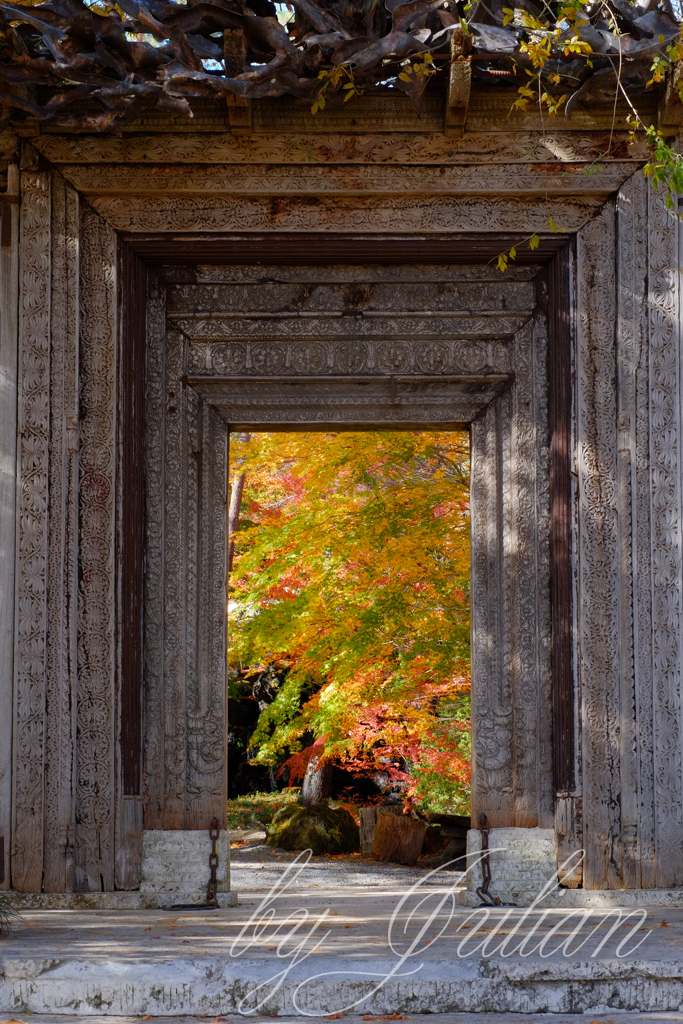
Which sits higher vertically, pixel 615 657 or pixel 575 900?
pixel 615 657

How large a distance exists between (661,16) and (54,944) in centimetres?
600

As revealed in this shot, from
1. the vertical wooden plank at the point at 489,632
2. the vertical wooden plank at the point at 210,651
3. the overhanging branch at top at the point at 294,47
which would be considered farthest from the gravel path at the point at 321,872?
the overhanging branch at top at the point at 294,47

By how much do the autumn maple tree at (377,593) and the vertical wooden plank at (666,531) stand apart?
373 cm

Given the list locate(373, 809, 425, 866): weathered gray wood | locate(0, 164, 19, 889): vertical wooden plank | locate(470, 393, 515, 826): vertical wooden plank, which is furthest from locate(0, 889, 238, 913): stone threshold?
locate(373, 809, 425, 866): weathered gray wood

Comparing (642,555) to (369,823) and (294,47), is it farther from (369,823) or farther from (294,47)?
(369,823)

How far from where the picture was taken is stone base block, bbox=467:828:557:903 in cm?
661

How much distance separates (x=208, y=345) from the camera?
7281mm

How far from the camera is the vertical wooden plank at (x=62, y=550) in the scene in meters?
6.51

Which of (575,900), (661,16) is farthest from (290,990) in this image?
(661,16)

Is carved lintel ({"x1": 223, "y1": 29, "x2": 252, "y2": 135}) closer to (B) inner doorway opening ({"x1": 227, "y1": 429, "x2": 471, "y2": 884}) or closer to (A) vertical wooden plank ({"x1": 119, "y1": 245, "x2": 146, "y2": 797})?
(A) vertical wooden plank ({"x1": 119, "y1": 245, "x2": 146, "y2": 797})

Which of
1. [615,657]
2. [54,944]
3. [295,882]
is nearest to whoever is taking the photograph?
[54,944]

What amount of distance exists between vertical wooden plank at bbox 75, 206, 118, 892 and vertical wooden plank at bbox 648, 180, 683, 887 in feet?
11.0

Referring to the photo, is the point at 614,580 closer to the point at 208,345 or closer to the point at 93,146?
the point at 208,345

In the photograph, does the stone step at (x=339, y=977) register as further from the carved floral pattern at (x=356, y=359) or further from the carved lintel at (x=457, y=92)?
the carved lintel at (x=457, y=92)
